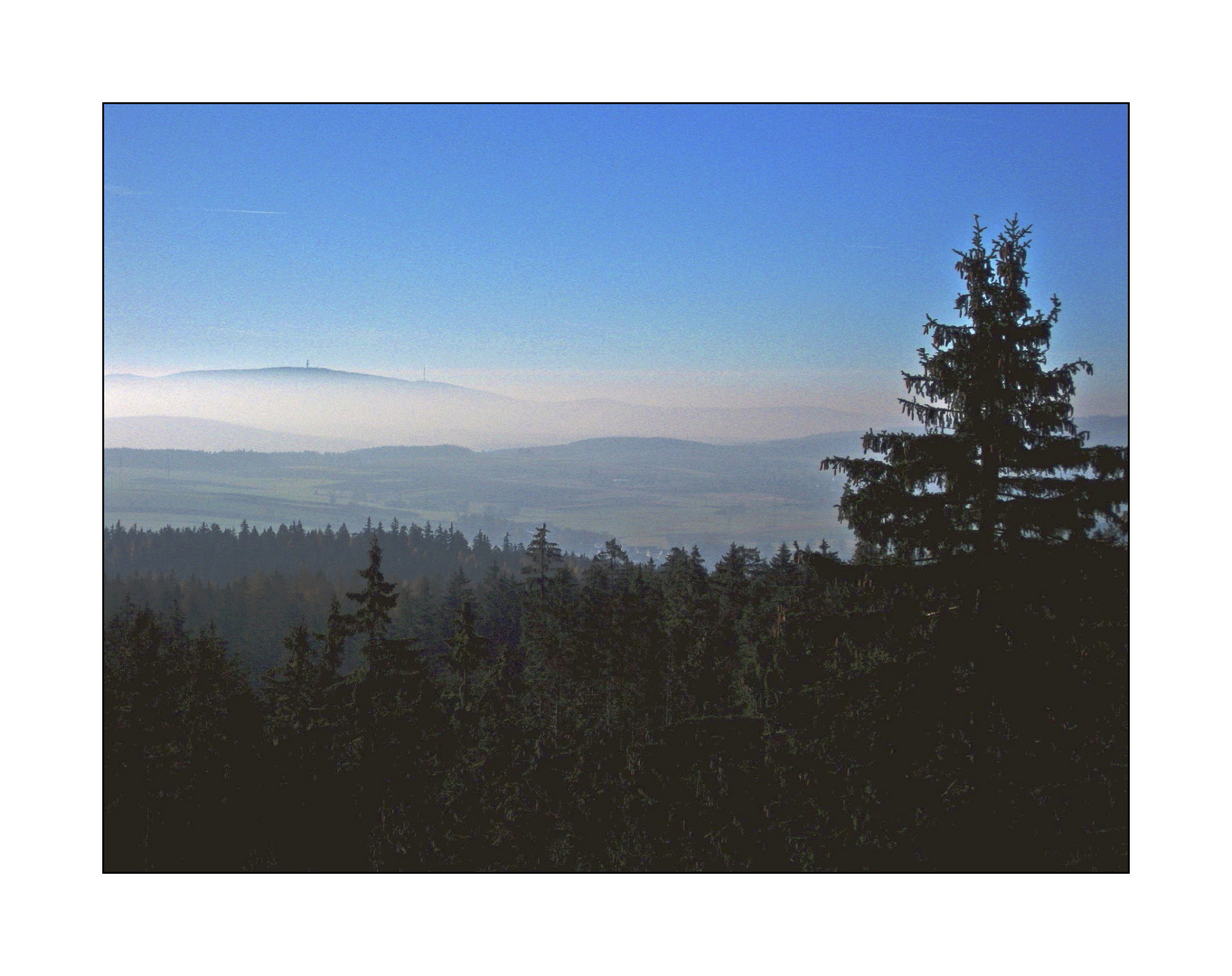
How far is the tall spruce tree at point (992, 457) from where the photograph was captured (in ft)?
28.7

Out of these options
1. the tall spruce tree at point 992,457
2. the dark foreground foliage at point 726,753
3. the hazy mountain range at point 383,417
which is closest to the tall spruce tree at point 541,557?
the hazy mountain range at point 383,417

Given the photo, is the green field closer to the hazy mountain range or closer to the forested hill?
the hazy mountain range

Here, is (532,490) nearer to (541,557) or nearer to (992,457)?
(541,557)

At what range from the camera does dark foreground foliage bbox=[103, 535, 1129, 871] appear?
28.8 feet

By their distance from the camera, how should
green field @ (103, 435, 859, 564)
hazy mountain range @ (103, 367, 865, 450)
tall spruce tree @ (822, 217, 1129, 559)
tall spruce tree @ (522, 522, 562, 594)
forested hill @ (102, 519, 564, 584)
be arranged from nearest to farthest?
tall spruce tree @ (822, 217, 1129, 559) → green field @ (103, 435, 859, 564) → hazy mountain range @ (103, 367, 865, 450) → forested hill @ (102, 519, 564, 584) → tall spruce tree @ (522, 522, 562, 594)

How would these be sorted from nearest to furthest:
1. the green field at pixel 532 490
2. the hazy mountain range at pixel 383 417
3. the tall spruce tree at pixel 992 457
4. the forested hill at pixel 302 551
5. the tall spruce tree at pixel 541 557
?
the tall spruce tree at pixel 992 457, the green field at pixel 532 490, the hazy mountain range at pixel 383 417, the forested hill at pixel 302 551, the tall spruce tree at pixel 541 557

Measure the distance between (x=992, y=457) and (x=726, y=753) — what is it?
15.5 feet

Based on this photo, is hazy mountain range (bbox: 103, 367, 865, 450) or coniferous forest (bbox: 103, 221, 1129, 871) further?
hazy mountain range (bbox: 103, 367, 865, 450)

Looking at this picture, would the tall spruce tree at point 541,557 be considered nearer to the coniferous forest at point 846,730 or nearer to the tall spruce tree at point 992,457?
the coniferous forest at point 846,730

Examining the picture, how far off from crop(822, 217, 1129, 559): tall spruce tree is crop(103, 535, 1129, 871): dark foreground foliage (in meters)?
0.38

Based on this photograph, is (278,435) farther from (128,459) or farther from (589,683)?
(589,683)

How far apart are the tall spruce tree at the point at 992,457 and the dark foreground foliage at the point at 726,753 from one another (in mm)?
383

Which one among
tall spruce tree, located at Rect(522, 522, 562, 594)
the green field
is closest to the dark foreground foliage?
the green field

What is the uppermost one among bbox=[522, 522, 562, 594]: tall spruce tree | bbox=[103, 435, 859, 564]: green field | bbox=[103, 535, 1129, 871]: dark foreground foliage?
bbox=[103, 435, 859, 564]: green field
